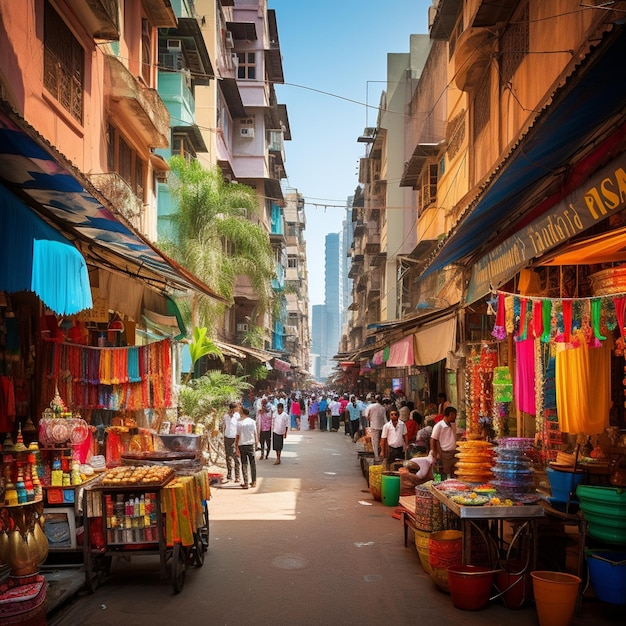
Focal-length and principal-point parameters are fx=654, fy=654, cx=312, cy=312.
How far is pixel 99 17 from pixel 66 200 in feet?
18.6

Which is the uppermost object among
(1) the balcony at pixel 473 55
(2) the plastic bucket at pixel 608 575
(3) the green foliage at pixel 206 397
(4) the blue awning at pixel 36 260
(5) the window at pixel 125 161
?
(1) the balcony at pixel 473 55

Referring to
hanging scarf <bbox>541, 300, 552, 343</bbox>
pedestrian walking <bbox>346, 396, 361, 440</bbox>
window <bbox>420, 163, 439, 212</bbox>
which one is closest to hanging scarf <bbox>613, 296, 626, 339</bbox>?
hanging scarf <bbox>541, 300, 552, 343</bbox>

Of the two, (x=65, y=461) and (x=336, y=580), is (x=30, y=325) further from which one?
(x=336, y=580)

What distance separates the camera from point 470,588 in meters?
6.08

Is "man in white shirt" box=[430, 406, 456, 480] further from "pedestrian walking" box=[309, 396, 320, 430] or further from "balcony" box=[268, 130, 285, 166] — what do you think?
"balcony" box=[268, 130, 285, 166]

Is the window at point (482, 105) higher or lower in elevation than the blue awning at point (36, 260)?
higher

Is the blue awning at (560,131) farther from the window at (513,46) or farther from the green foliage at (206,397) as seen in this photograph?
the green foliage at (206,397)

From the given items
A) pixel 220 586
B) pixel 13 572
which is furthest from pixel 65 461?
pixel 220 586

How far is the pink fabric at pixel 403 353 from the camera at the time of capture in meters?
13.5

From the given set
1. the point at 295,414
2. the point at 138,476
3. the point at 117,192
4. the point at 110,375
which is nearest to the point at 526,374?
the point at 138,476

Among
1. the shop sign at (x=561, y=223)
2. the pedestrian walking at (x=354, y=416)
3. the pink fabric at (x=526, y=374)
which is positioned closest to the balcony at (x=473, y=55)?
the shop sign at (x=561, y=223)

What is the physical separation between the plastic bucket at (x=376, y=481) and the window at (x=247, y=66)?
2620 centimetres

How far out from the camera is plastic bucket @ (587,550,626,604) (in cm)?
562

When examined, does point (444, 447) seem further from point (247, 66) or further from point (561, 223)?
point (247, 66)
